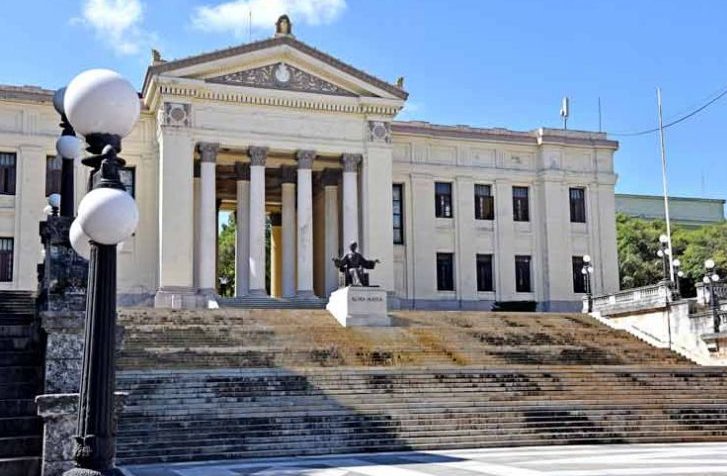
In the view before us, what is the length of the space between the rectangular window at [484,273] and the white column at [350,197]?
25.6ft

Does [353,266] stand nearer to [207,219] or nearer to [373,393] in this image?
[207,219]

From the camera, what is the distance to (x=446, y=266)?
44.1 m

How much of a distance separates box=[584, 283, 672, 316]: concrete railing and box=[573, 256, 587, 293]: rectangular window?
7.74 meters

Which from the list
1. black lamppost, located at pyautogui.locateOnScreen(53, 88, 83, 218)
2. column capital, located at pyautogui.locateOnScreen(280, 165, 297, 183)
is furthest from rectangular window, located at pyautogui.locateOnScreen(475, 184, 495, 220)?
black lamppost, located at pyautogui.locateOnScreen(53, 88, 83, 218)

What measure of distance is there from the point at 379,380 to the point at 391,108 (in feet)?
71.5

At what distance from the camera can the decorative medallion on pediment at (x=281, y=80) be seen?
38.4 metres

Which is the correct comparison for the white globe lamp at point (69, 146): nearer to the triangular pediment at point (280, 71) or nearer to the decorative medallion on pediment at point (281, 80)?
the triangular pediment at point (280, 71)

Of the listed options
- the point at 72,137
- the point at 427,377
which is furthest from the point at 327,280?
the point at 72,137

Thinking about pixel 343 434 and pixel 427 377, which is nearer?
pixel 343 434

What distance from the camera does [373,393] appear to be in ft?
67.5

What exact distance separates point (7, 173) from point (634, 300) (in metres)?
27.0

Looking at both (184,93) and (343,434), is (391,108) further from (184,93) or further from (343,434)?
(343,434)

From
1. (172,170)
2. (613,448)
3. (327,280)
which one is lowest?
(613,448)

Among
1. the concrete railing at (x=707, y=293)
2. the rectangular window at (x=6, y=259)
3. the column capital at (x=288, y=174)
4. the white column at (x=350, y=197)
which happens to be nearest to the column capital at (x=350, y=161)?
the white column at (x=350, y=197)
